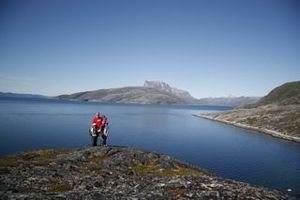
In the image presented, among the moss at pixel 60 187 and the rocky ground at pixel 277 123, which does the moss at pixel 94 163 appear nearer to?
the moss at pixel 60 187

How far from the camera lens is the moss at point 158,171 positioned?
40.0 metres

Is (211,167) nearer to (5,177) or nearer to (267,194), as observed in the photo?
(267,194)

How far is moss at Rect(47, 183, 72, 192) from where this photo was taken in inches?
1159

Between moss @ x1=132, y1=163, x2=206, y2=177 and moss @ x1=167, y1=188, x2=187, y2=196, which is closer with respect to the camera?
moss @ x1=167, y1=188, x2=187, y2=196

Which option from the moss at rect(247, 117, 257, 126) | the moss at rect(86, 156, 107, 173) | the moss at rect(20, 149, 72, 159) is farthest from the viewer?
the moss at rect(247, 117, 257, 126)

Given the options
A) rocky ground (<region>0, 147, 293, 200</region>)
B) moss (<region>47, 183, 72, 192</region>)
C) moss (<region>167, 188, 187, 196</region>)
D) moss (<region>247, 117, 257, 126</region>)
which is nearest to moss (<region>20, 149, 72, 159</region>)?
rocky ground (<region>0, 147, 293, 200</region>)

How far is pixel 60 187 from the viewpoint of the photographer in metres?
30.1

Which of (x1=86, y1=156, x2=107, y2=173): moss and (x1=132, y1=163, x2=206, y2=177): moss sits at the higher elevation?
(x1=86, y1=156, x2=107, y2=173): moss

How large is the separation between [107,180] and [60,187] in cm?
514

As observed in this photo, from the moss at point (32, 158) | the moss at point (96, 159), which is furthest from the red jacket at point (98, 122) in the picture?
the moss at point (96, 159)

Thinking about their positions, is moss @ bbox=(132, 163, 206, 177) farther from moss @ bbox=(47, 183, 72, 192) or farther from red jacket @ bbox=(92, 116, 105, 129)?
moss @ bbox=(47, 183, 72, 192)

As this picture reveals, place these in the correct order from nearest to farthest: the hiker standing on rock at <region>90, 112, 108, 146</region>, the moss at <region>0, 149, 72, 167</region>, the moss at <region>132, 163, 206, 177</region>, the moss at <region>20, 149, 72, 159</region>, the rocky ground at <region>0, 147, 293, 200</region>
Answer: the rocky ground at <region>0, 147, 293, 200</region> < the moss at <region>0, 149, 72, 167</region> < the moss at <region>132, 163, 206, 177</region> < the moss at <region>20, 149, 72, 159</region> < the hiker standing on rock at <region>90, 112, 108, 146</region>

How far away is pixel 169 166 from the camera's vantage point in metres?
44.7

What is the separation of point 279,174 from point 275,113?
4904 inches
